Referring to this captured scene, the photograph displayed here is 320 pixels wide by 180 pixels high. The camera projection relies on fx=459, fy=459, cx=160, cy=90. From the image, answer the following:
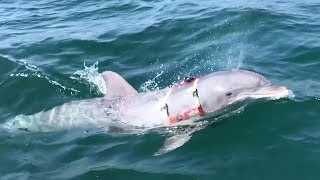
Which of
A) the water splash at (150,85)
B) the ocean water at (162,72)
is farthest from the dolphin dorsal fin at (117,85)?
the water splash at (150,85)

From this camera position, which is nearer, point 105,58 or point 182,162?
point 182,162

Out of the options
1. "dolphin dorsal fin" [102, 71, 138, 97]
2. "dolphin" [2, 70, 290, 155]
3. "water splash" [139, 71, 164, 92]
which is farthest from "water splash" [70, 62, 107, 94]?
"dolphin dorsal fin" [102, 71, 138, 97]

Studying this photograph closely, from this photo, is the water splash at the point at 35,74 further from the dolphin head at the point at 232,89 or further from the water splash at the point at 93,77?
the dolphin head at the point at 232,89

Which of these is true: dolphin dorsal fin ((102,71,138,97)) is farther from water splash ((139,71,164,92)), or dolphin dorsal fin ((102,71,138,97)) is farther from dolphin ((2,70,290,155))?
water splash ((139,71,164,92))

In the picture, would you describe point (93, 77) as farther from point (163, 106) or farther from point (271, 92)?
point (271, 92)

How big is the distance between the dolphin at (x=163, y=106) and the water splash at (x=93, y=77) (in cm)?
109

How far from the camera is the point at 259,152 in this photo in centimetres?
706

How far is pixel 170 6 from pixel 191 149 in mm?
10071

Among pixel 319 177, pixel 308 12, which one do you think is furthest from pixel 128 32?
pixel 319 177

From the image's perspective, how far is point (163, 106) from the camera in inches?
324

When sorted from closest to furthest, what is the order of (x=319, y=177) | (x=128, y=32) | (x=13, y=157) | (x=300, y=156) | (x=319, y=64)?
(x=319, y=177), (x=300, y=156), (x=13, y=157), (x=319, y=64), (x=128, y=32)

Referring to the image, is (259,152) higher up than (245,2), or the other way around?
(245,2)

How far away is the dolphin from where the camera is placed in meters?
7.79

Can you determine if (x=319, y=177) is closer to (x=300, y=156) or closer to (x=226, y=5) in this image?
(x=300, y=156)
